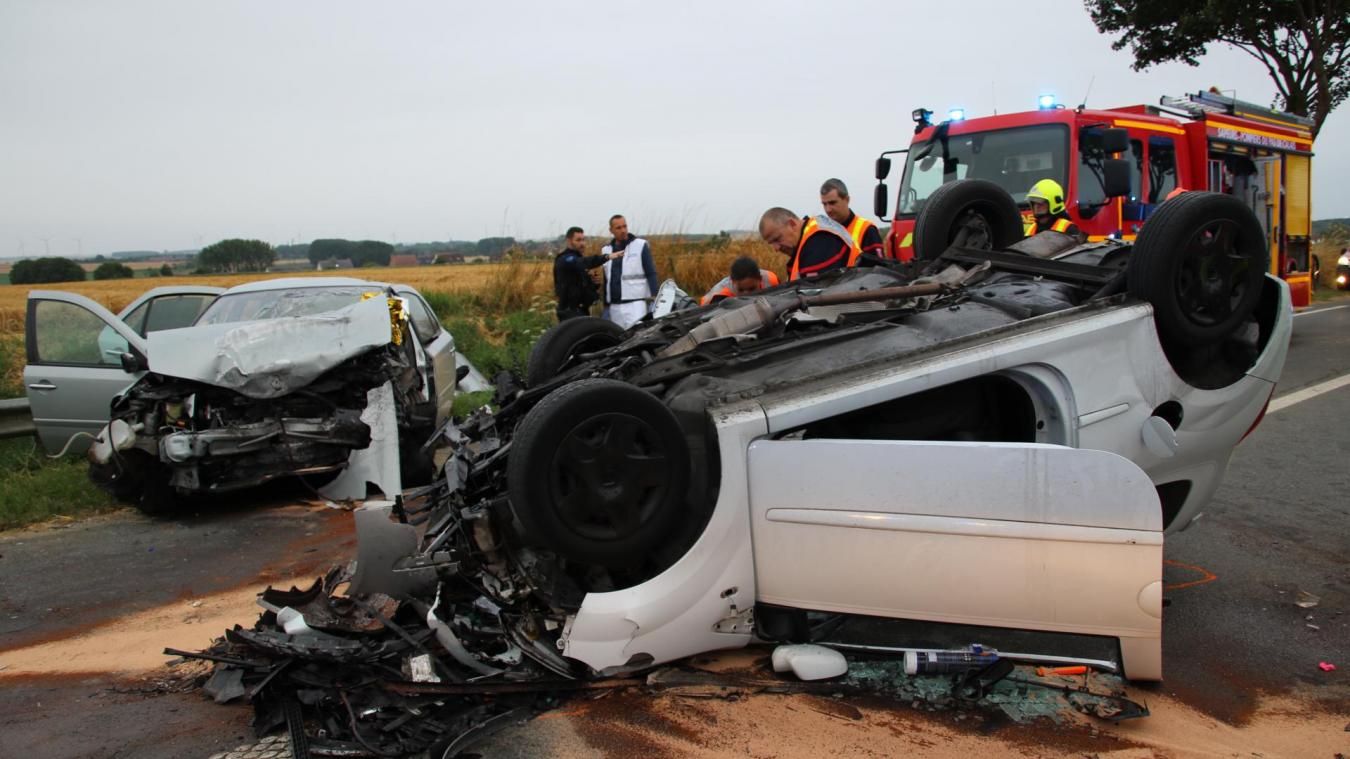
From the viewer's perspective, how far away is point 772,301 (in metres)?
4.18

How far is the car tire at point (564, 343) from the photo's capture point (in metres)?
4.57

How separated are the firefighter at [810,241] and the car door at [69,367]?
4806 millimetres

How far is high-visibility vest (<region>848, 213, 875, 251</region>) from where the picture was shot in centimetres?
659

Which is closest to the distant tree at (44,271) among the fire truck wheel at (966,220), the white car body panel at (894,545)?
the fire truck wheel at (966,220)

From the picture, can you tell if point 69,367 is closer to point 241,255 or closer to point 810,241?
point 810,241

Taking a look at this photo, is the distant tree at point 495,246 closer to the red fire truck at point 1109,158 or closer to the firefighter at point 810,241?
the red fire truck at point 1109,158

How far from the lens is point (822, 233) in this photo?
19.9ft

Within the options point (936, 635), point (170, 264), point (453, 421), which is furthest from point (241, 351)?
point (170, 264)

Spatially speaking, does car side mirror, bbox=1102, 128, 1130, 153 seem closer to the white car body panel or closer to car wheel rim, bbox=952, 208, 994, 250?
car wheel rim, bbox=952, 208, 994, 250

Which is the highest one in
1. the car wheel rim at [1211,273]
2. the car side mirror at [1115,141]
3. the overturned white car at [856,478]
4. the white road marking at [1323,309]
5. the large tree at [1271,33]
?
the large tree at [1271,33]

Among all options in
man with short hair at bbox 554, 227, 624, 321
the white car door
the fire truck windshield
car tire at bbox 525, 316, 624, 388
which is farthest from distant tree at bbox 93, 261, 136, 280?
the white car door

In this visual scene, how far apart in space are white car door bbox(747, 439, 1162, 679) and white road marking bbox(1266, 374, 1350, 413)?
6177 mm

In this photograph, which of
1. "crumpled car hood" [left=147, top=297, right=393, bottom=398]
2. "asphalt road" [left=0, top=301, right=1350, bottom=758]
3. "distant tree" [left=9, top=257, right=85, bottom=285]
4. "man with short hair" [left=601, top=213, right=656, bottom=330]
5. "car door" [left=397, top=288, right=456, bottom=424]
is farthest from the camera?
"distant tree" [left=9, top=257, right=85, bottom=285]

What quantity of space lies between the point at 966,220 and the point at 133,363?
18.1ft
